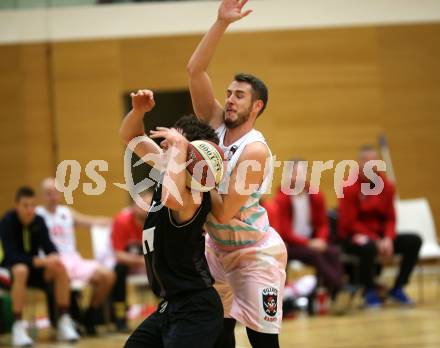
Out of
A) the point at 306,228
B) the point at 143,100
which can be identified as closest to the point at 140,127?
the point at 143,100

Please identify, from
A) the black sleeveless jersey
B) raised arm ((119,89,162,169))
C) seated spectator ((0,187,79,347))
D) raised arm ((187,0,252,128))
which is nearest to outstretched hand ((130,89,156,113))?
raised arm ((119,89,162,169))

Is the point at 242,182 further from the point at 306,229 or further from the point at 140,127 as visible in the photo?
the point at 306,229

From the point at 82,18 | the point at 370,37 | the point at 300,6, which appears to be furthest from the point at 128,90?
the point at 370,37

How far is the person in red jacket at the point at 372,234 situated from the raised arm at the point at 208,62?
194 inches

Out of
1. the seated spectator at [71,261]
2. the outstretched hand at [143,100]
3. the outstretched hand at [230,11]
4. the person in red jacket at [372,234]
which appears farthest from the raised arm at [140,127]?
the person in red jacket at [372,234]

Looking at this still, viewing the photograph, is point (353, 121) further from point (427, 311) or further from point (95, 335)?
point (95, 335)

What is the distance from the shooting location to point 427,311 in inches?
347

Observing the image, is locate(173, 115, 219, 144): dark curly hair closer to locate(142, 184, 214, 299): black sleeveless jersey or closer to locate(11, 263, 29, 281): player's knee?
locate(142, 184, 214, 299): black sleeveless jersey

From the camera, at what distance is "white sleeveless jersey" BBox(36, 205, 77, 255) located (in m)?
8.91

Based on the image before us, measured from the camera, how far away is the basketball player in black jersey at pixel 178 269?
3.74m

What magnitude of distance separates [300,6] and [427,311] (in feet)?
17.8

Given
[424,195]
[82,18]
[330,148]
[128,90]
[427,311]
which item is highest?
[82,18]

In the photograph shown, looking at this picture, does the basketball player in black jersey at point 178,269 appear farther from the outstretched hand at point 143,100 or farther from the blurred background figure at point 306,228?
the blurred background figure at point 306,228

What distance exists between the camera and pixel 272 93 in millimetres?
12438
